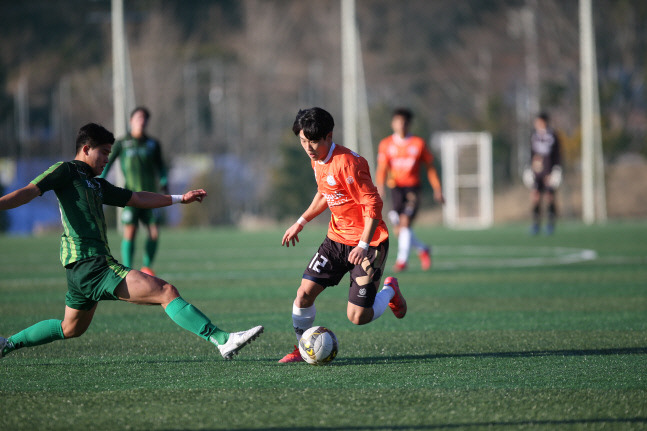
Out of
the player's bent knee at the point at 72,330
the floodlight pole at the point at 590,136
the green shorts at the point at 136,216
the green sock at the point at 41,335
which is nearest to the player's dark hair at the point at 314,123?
the player's bent knee at the point at 72,330

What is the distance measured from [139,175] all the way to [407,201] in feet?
12.8

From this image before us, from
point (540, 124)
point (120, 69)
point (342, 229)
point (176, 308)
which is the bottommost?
point (176, 308)

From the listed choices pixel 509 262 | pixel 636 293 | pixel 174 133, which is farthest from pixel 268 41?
pixel 636 293

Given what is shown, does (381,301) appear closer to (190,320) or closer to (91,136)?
(190,320)

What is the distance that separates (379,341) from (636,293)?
4447 millimetres

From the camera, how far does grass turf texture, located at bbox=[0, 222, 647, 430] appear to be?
4664mm

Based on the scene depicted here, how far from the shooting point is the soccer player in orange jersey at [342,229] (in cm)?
608

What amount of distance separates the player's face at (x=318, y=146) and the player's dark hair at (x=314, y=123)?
43 millimetres

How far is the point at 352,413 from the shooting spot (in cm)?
469

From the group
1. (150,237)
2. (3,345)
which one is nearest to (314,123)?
(3,345)

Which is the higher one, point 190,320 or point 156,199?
point 156,199

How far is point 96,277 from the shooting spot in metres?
5.68

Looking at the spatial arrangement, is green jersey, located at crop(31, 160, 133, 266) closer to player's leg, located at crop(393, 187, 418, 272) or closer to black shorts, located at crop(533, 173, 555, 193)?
player's leg, located at crop(393, 187, 418, 272)

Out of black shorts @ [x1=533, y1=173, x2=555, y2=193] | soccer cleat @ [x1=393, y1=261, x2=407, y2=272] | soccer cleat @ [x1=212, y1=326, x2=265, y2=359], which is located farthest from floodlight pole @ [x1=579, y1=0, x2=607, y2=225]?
soccer cleat @ [x1=212, y1=326, x2=265, y2=359]
